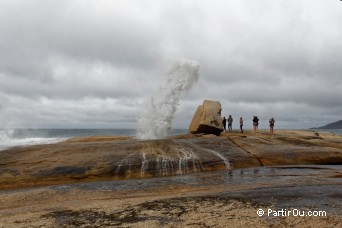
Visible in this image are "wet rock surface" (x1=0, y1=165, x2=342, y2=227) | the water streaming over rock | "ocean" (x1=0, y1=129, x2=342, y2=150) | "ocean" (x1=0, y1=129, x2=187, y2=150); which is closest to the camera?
"wet rock surface" (x1=0, y1=165, x2=342, y2=227)

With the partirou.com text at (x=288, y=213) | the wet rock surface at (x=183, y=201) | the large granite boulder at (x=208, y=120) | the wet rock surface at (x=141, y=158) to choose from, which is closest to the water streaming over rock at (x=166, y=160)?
the wet rock surface at (x=141, y=158)

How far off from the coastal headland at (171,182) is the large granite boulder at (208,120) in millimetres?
5478

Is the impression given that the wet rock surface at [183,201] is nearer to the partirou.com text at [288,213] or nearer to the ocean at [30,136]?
the partirou.com text at [288,213]

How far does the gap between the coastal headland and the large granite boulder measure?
5.48 meters

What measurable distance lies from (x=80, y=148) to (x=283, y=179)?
39.5 feet

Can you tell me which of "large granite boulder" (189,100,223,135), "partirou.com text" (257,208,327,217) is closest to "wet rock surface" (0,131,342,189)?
"large granite boulder" (189,100,223,135)

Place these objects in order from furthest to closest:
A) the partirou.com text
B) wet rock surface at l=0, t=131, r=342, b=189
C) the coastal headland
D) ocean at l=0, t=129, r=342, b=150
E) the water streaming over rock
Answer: ocean at l=0, t=129, r=342, b=150
the water streaming over rock
wet rock surface at l=0, t=131, r=342, b=189
the coastal headland
the partirou.com text

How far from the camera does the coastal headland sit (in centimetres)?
955

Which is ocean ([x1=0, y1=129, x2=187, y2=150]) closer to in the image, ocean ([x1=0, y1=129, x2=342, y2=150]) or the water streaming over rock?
ocean ([x1=0, y1=129, x2=342, y2=150])

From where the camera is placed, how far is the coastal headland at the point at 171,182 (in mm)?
9555

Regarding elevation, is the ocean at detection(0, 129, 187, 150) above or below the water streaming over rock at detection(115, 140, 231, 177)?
above

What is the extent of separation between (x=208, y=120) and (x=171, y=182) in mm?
14141

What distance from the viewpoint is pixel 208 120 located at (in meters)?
28.9

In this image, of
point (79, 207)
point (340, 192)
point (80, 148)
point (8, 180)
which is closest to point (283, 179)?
point (340, 192)
